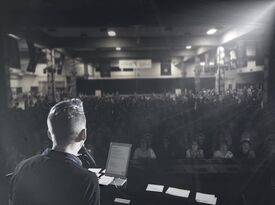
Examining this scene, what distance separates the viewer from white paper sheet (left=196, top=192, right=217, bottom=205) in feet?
11.4

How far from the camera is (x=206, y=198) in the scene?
357cm

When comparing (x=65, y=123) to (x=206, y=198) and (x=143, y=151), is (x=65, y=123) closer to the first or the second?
(x=206, y=198)

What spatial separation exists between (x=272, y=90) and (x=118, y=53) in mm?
14978

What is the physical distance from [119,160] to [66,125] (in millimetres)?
1769

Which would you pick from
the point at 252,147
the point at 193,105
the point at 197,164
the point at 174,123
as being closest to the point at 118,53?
the point at 193,105

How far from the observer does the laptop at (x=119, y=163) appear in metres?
3.55

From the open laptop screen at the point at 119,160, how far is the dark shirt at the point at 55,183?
1697mm

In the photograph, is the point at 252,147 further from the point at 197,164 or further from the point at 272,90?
the point at 197,164

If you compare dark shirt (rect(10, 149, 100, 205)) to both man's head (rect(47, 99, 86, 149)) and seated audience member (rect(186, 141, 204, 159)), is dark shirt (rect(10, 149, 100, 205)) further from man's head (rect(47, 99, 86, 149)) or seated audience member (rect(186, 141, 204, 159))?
seated audience member (rect(186, 141, 204, 159))

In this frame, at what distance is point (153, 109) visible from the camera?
9469 mm

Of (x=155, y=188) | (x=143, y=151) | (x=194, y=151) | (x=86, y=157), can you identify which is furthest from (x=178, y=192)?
(x=194, y=151)

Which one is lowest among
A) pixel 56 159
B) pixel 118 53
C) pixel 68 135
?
pixel 56 159

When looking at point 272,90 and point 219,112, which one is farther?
point 219,112

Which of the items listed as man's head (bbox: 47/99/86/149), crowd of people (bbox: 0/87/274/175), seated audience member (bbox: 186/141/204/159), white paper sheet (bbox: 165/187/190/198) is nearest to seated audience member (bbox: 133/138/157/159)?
crowd of people (bbox: 0/87/274/175)
